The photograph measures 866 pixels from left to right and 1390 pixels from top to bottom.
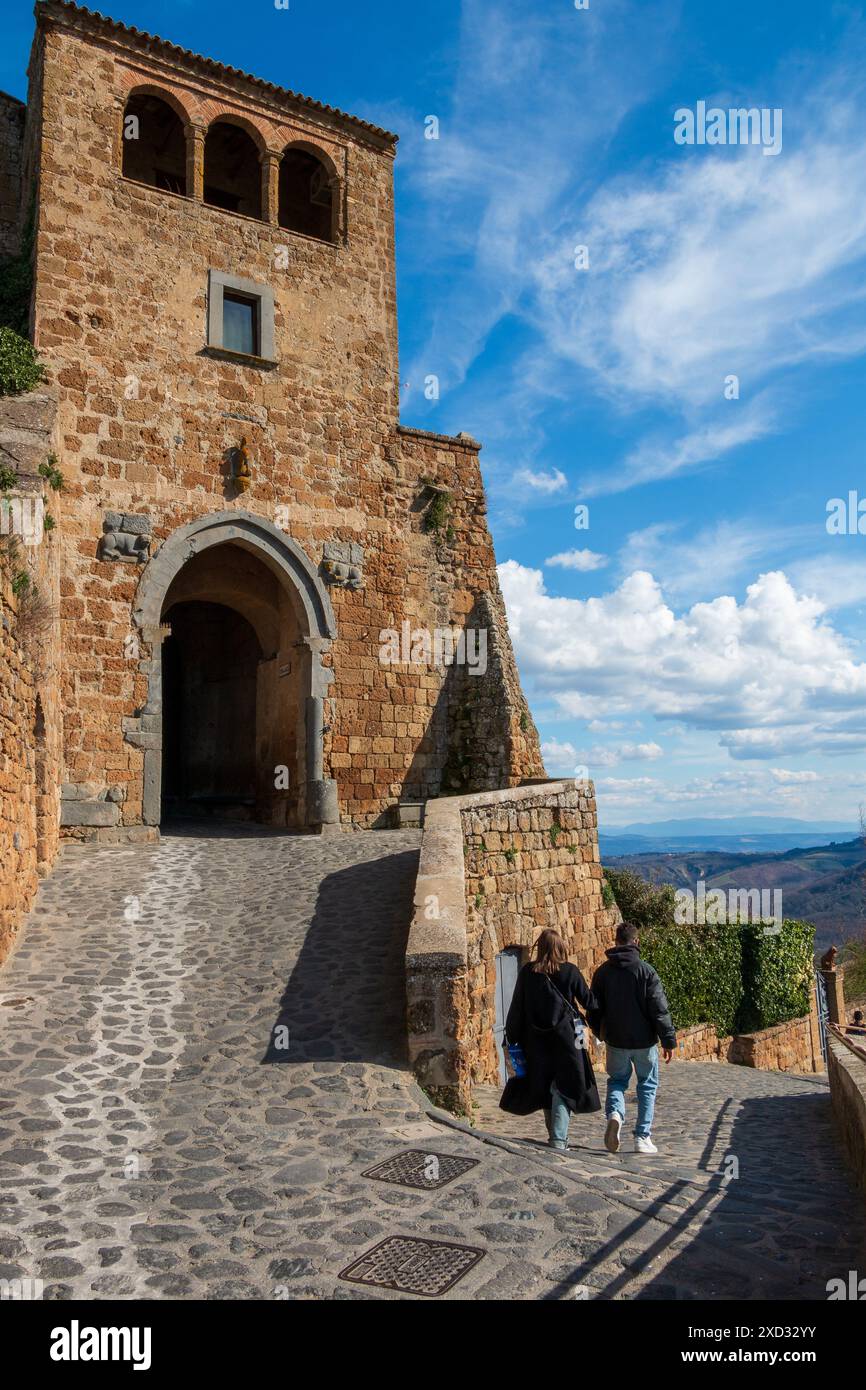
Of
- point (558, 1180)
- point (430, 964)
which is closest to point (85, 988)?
point (430, 964)

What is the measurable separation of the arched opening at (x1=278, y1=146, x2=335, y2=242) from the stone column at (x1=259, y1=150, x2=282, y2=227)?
37.3 inches

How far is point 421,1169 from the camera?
503cm

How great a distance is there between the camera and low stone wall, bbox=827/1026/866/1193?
19.5 feet

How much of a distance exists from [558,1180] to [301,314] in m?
13.5

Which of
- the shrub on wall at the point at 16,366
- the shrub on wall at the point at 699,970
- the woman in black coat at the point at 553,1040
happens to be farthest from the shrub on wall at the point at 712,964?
the shrub on wall at the point at 16,366

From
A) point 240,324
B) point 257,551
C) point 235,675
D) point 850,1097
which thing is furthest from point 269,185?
point 850,1097

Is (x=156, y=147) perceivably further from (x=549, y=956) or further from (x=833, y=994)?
(x=833, y=994)

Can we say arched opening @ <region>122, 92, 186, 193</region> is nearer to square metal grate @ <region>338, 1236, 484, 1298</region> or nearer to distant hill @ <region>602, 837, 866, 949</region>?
square metal grate @ <region>338, 1236, 484, 1298</region>

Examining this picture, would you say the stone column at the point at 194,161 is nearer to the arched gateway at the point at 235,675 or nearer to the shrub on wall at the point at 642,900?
the arched gateway at the point at 235,675

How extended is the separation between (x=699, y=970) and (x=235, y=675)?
9.39m

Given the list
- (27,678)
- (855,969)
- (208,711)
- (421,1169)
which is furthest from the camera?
(855,969)

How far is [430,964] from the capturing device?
6730 millimetres
